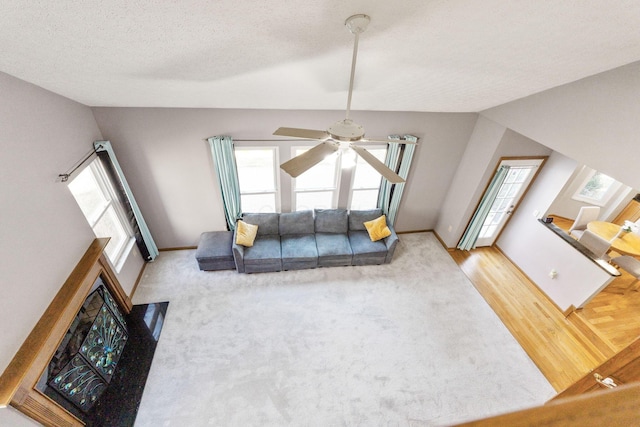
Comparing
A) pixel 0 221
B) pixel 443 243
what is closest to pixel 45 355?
pixel 0 221

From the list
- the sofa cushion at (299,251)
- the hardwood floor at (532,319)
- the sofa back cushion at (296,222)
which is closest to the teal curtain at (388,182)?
the sofa back cushion at (296,222)

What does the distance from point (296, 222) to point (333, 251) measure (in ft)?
2.66

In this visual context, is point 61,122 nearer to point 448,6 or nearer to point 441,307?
point 448,6

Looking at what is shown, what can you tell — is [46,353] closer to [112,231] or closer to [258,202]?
[112,231]

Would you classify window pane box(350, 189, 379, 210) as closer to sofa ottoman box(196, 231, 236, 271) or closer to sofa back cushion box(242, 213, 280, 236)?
sofa back cushion box(242, 213, 280, 236)

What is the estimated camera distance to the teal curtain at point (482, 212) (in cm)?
454

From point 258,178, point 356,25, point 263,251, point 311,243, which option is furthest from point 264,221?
point 356,25

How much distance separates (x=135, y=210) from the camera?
4215mm

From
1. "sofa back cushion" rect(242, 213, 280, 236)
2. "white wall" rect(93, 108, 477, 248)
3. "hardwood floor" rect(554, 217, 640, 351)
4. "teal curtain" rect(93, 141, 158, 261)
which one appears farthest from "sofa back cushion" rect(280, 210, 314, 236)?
"hardwood floor" rect(554, 217, 640, 351)

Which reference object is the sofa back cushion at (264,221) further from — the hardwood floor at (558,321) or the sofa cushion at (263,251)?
the hardwood floor at (558,321)

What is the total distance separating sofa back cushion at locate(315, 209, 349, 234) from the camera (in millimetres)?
4961

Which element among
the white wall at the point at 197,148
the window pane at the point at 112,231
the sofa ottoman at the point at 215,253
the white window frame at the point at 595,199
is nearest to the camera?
A: the white wall at the point at 197,148

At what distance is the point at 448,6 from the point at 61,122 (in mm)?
3735

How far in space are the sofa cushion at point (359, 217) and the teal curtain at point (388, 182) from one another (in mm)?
197
